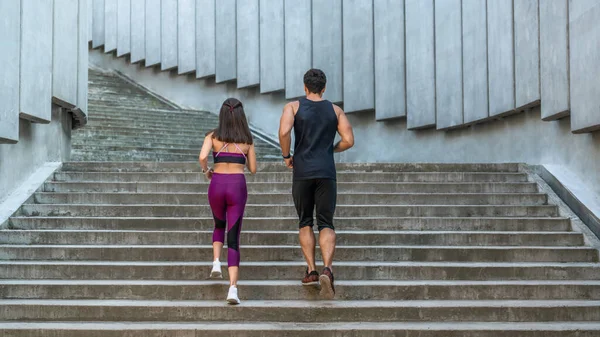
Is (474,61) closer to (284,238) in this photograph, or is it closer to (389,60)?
(389,60)

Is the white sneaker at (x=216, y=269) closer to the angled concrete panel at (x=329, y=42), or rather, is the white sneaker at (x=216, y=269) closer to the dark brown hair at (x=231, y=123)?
the dark brown hair at (x=231, y=123)

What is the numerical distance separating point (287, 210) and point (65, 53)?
3998mm

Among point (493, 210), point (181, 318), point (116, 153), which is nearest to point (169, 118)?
point (116, 153)

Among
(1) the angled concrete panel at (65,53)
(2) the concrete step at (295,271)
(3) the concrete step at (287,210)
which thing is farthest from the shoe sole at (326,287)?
(1) the angled concrete panel at (65,53)

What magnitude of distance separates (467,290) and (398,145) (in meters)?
7.56

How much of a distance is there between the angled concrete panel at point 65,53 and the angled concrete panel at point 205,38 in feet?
26.1

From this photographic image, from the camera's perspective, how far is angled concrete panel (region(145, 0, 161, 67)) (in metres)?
19.9

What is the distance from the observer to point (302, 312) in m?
5.39

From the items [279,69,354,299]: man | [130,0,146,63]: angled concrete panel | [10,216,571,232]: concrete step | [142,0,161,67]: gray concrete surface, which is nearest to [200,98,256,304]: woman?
[279,69,354,299]: man

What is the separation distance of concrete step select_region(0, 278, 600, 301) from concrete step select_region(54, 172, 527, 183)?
8.53 ft

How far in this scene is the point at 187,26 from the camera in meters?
18.6

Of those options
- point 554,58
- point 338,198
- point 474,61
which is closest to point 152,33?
point 474,61

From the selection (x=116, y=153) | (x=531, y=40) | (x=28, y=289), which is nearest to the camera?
(x=28, y=289)

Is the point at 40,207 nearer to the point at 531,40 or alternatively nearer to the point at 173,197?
the point at 173,197
